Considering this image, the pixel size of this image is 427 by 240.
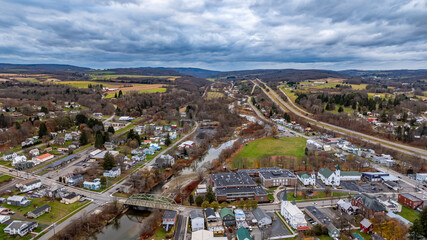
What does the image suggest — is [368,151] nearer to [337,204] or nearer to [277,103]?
[337,204]

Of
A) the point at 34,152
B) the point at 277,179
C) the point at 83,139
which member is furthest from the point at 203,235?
the point at 83,139

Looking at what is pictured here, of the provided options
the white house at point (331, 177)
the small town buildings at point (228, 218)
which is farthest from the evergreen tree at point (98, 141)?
the white house at point (331, 177)

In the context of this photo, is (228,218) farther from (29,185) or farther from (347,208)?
(29,185)

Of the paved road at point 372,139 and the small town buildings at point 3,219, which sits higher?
the paved road at point 372,139

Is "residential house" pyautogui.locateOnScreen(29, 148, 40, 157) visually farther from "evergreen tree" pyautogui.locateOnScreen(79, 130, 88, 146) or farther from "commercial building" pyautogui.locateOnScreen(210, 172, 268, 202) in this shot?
"commercial building" pyautogui.locateOnScreen(210, 172, 268, 202)

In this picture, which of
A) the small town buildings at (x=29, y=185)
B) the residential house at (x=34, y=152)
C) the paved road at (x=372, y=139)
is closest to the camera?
the small town buildings at (x=29, y=185)

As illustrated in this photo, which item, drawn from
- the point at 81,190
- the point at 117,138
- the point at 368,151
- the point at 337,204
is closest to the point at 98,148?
the point at 117,138

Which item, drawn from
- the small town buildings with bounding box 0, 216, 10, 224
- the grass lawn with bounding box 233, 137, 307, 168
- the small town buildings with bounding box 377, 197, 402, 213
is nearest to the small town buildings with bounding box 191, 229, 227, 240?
the small town buildings with bounding box 0, 216, 10, 224

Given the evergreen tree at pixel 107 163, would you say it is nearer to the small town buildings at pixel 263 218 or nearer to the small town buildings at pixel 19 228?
the small town buildings at pixel 19 228
